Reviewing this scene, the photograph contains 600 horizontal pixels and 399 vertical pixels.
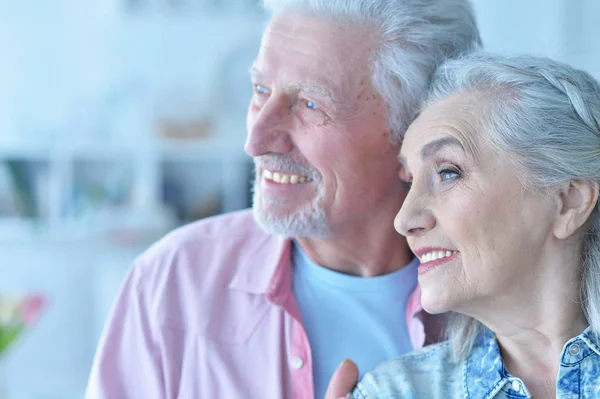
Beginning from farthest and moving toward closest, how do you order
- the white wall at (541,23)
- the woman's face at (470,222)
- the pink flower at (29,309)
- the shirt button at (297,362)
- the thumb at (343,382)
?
1. the white wall at (541,23)
2. the pink flower at (29,309)
3. the shirt button at (297,362)
4. the thumb at (343,382)
5. the woman's face at (470,222)

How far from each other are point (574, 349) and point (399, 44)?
0.70 metres

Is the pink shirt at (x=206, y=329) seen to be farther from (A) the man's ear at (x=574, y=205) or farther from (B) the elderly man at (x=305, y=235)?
(A) the man's ear at (x=574, y=205)

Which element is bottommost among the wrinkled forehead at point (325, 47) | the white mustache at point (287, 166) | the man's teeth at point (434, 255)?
the man's teeth at point (434, 255)

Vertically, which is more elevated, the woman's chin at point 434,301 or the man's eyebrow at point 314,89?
the man's eyebrow at point 314,89

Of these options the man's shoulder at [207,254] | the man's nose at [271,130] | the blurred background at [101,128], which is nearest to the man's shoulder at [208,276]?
the man's shoulder at [207,254]

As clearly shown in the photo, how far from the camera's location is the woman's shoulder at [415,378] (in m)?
1.41

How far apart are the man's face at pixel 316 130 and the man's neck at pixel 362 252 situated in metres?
0.05

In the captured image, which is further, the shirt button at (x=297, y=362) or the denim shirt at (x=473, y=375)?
the shirt button at (x=297, y=362)

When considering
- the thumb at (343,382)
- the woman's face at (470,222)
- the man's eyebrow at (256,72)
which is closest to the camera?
the woman's face at (470,222)

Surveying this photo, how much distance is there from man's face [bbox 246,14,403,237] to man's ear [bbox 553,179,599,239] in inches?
17.7

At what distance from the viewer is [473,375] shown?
1417mm

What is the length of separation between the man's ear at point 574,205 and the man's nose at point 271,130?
0.58 metres

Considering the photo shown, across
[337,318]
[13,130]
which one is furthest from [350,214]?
[13,130]

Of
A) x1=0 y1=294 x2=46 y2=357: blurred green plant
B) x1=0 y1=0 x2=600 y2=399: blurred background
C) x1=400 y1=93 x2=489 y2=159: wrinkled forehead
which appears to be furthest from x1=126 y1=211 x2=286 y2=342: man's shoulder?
x1=0 y1=0 x2=600 y2=399: blurred background
